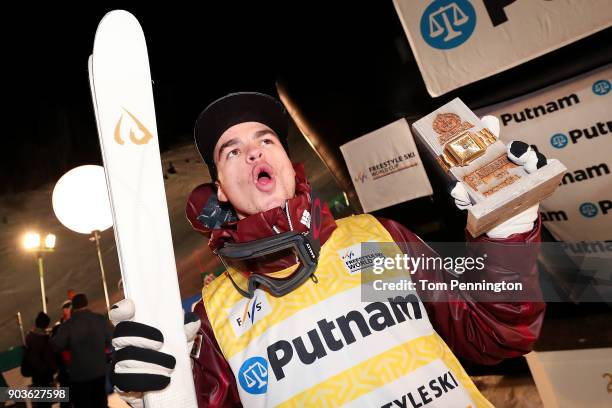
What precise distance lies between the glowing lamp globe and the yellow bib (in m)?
2.90

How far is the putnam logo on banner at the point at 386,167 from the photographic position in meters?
3.61

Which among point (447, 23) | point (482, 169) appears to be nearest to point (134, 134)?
point (482, 169)

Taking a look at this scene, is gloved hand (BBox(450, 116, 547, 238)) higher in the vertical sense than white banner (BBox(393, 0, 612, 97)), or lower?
lower

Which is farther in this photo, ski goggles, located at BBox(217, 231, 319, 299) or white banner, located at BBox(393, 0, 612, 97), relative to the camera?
white banner, located at BBox(393, 0, 612, 97)

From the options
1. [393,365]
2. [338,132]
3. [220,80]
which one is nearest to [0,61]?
[220,80]

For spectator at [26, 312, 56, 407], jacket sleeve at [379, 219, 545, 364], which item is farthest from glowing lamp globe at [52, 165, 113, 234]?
jacket sleeve at [379, 219, 545, 364]

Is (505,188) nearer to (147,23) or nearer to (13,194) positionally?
(147,23)

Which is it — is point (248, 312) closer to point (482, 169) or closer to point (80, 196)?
point (482, 169)

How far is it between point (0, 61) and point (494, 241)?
603 cm

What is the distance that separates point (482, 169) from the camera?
136cm

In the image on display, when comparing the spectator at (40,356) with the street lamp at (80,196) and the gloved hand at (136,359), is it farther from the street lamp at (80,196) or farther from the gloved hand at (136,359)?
the gloved hand at (136,359)

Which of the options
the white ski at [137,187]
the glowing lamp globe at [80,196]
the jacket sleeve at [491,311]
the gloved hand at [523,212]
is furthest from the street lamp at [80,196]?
the gloved hand at [523,212]

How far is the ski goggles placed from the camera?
4.29 ft

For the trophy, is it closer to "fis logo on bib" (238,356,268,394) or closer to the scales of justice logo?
"fis logo on bib" (238,356,268,394)
